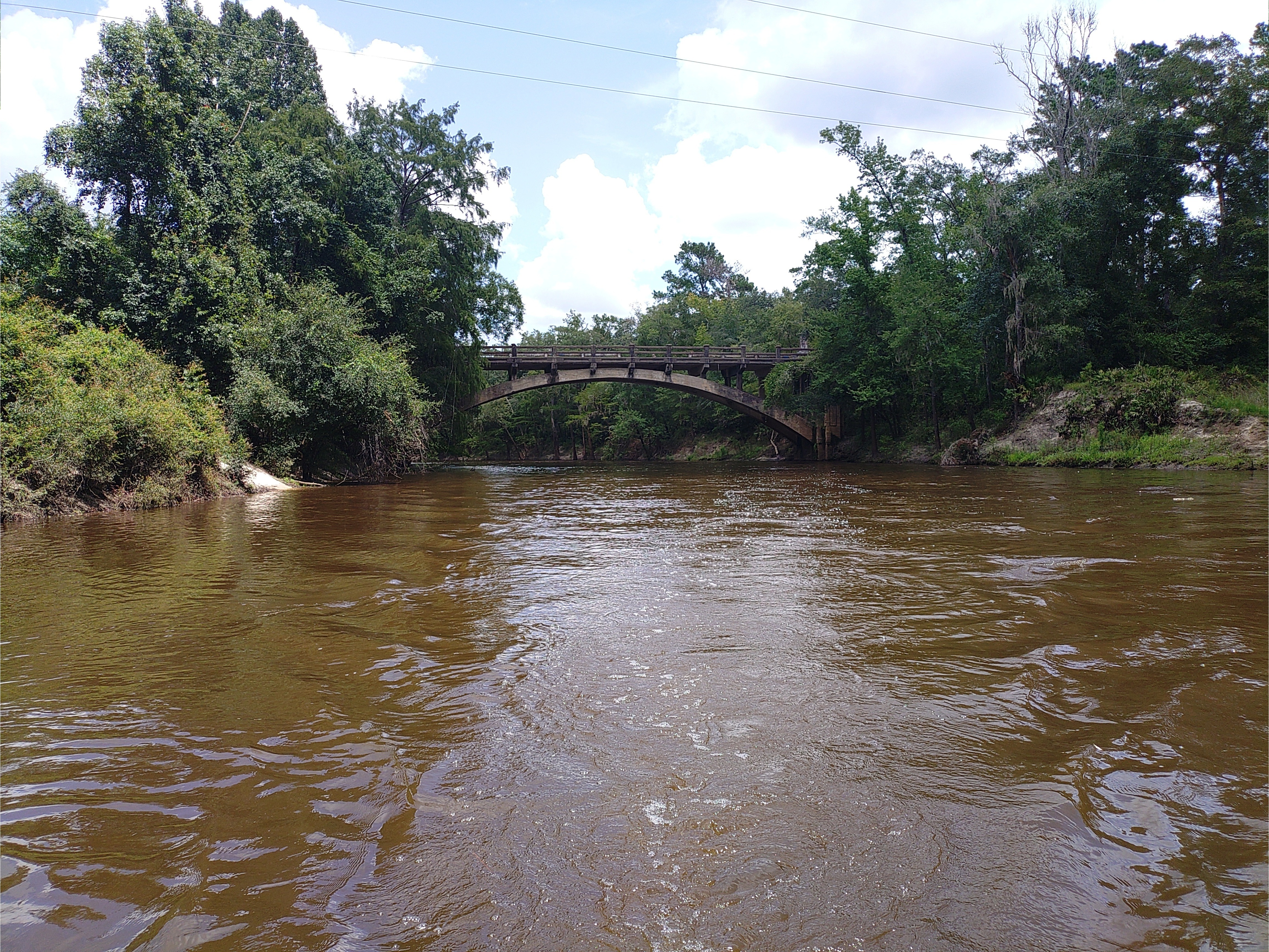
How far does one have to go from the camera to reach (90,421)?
38.1ft

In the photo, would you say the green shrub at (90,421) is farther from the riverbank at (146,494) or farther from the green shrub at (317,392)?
the green shrub at (317,392)

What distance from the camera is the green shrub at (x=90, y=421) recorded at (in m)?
10.9

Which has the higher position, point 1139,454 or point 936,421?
point 936,421

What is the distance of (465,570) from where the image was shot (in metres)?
6.84

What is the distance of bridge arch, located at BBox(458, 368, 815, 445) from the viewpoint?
3950cm

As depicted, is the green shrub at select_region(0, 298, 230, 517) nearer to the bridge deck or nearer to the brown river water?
the brown river water

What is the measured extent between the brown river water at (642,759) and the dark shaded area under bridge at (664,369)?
33.2m

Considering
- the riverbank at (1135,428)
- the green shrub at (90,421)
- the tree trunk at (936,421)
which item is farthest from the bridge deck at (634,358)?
the green shrub at (90,421)

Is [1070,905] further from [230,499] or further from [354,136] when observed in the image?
[354,136]

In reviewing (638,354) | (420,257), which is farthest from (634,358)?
(420,257)

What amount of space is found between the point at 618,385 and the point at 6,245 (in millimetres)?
41119

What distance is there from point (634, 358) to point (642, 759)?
3873 cm

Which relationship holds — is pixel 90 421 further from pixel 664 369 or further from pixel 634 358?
pixel 664 369

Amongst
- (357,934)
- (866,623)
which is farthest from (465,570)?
(357,934)
